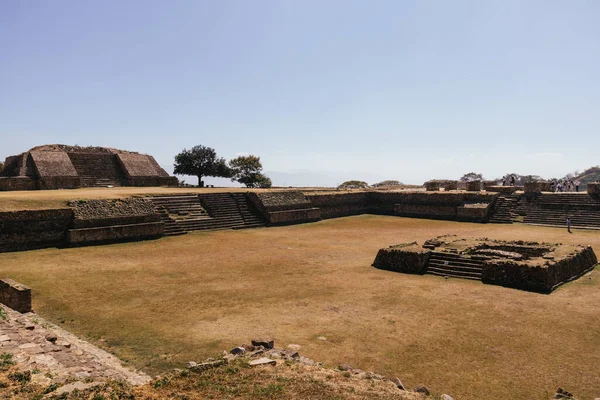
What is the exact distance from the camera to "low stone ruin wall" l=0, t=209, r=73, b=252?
2028 cm

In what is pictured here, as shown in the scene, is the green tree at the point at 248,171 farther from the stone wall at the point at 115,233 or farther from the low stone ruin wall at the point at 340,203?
the stone wall at the point at 115,233

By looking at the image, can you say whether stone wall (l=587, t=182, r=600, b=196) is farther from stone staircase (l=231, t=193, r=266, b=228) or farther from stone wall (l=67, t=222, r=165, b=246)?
stone wall (l=67, t=222, r=165, b=246)

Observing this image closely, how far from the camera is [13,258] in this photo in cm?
1862

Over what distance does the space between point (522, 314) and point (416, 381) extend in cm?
560

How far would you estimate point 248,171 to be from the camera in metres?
54.1

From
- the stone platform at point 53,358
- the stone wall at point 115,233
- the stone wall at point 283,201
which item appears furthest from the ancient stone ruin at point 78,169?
the stone platform at point 53,358

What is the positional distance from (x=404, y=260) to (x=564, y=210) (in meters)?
22.1

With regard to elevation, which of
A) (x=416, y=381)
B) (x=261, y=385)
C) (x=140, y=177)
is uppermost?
(x=140, y=177)

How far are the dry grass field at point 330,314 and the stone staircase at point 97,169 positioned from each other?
62.4 ft

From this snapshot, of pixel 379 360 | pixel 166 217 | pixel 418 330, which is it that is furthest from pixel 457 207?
pixel 379 360

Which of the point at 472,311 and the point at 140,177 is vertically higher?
the point at 140,177

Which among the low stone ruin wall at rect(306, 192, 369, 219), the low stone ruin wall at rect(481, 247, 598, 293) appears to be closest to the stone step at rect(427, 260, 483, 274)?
the low stone ruin wall at rect(481, 247, 598, 293)

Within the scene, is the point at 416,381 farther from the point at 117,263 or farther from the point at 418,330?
the point at 117,263

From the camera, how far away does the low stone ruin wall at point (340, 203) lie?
36.2m
